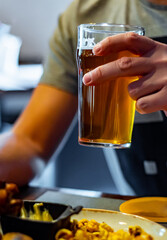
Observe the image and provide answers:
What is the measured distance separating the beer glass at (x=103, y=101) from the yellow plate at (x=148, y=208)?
18cm

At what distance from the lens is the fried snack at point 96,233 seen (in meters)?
0.54

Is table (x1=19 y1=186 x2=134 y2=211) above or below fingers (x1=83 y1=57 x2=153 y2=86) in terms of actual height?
below

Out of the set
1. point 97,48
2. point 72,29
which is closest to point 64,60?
point 72,29

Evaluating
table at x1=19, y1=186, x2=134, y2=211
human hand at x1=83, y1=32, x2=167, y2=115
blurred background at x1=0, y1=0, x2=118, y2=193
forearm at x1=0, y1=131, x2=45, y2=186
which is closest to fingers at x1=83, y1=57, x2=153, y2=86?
human hand at x1=83, y1=32, x2=167, y2=115

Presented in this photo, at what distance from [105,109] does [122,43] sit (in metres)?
0.16

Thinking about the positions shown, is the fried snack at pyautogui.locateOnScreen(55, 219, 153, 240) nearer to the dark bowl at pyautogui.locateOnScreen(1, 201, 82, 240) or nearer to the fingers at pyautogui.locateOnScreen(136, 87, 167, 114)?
the dark bowl at pyautogui.locateOnScreen(1, 201, 82, 240)

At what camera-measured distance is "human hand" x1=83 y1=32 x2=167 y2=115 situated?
2.29 ft

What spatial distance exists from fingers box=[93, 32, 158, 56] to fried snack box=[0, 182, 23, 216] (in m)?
0.34

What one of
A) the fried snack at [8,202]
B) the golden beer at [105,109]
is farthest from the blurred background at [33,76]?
the fried snack at [8,202]

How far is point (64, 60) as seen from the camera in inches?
58.4

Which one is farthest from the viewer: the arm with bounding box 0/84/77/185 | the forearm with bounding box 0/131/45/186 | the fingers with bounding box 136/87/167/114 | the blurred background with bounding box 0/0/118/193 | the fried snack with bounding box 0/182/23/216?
the blurred background with bounding box 0/0/118/193

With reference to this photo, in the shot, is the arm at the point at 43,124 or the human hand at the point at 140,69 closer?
the human hand at the point at 140,69

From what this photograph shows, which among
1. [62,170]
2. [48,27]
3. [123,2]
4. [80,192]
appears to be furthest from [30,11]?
[80,192]

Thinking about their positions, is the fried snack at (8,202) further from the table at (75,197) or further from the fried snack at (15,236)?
the table at (75,197)
